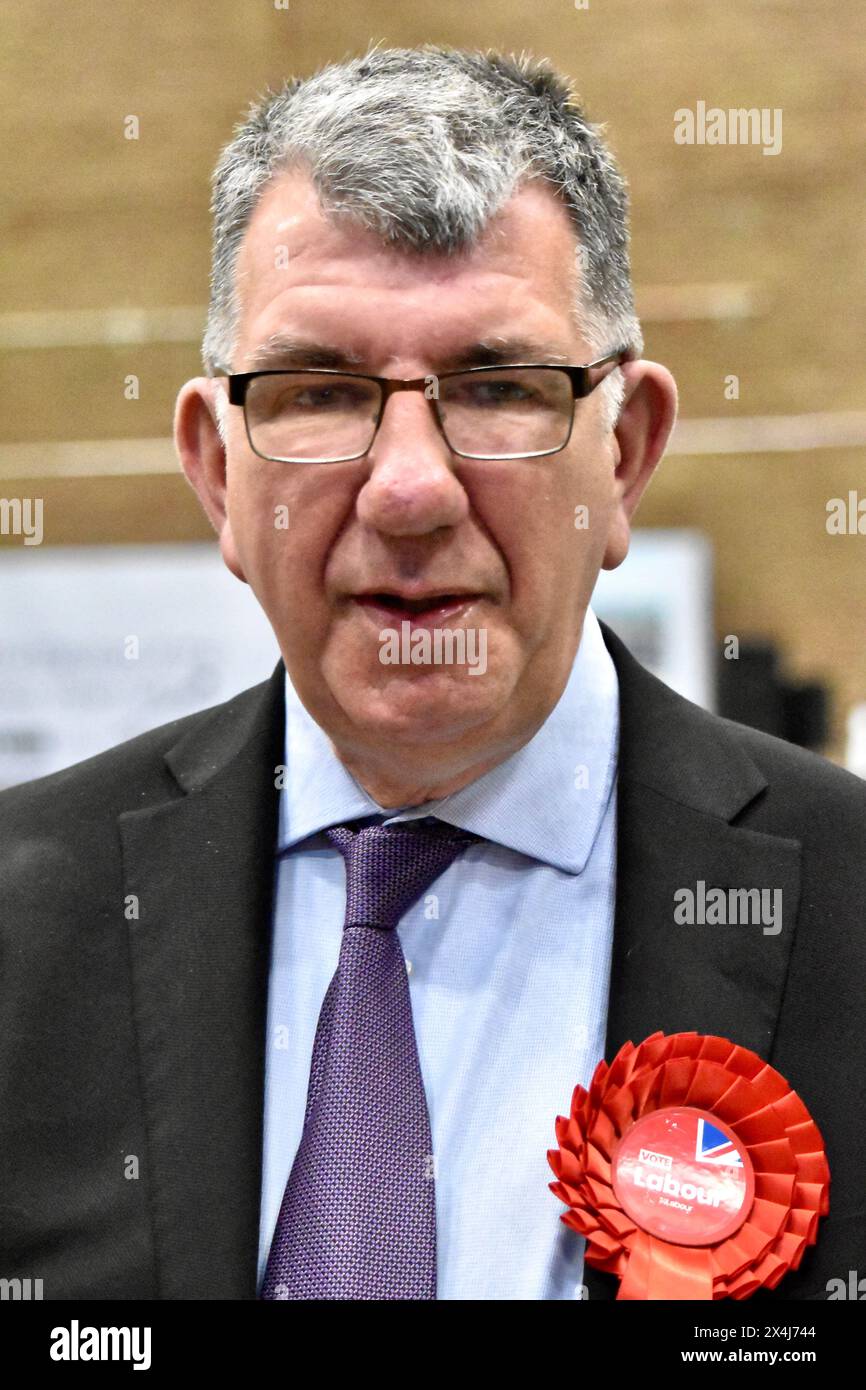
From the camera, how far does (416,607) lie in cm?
117

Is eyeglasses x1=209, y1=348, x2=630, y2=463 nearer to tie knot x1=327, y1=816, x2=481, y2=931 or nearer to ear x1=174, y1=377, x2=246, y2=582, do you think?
ear x1=174, y1=377, x2=246, y2=582

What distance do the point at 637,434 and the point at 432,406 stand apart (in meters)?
0.26

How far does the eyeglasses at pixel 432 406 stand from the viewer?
1161mm

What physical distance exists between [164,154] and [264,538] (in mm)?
1414

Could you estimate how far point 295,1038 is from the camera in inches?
47.5

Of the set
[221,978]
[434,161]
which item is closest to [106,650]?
[221,978]

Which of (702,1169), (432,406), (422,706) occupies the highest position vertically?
(432,406)

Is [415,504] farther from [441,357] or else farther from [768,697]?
[768,697]

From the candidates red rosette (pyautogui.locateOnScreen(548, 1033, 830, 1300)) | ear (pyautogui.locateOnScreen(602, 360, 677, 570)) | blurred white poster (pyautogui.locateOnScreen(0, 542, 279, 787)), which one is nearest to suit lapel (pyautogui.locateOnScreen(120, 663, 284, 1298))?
red rosette (pyautogui.locateOnScreen(548, 1033, 830, 1300))

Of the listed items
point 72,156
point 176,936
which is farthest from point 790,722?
point 72,156

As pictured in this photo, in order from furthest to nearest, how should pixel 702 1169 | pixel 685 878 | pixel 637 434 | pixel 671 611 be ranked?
pixel 671 611 → pixel 637 434 → pixel 685 878 → pixel 702 1169

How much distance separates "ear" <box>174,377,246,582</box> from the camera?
133 cm

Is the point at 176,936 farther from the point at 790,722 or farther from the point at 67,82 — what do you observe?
the point at 67,82
